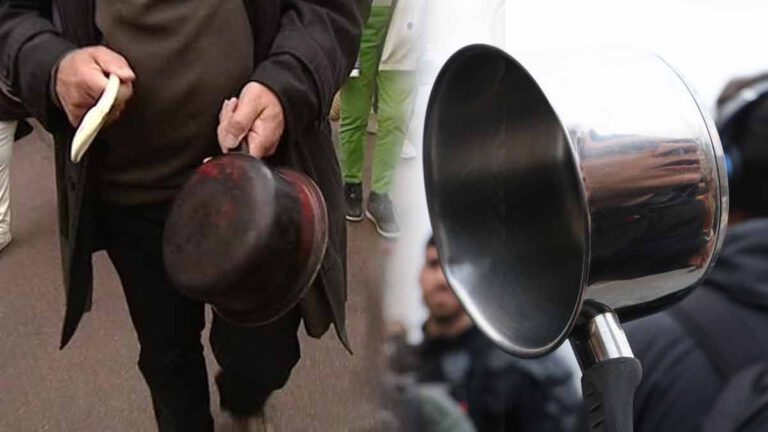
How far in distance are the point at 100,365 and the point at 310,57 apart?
122 centimetres

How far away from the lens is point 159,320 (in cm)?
121

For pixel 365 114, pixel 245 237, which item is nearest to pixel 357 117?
pixel 365 114

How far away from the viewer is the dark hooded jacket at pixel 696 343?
0.51 meters

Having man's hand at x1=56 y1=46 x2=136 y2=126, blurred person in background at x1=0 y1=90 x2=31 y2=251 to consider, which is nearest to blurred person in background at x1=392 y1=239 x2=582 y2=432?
man's hand at x1=56 y1=46 x2=136 y2=126

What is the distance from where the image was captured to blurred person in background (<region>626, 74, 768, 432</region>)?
49 cm

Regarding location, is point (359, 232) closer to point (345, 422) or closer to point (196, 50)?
point (345, 422)

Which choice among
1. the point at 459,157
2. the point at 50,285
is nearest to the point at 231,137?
the point at 459,157

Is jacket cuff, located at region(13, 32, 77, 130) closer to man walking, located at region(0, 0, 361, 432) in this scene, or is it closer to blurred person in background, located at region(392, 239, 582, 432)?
man walking, located at region(0, 0, 361, 432)

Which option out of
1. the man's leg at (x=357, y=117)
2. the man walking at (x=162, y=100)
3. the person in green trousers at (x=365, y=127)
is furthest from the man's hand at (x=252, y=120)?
the man's leg at (x=357, y=117)

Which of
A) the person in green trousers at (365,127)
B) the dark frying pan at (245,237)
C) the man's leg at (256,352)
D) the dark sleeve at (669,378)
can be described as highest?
the dark sleeve at (669,378)

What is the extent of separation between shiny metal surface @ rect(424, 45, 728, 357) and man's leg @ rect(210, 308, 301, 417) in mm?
672

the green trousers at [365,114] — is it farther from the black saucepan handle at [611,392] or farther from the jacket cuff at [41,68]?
the black saucepan handle at [611,392]

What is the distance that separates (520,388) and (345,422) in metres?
1.07

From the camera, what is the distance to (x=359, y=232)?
2.51 metres
